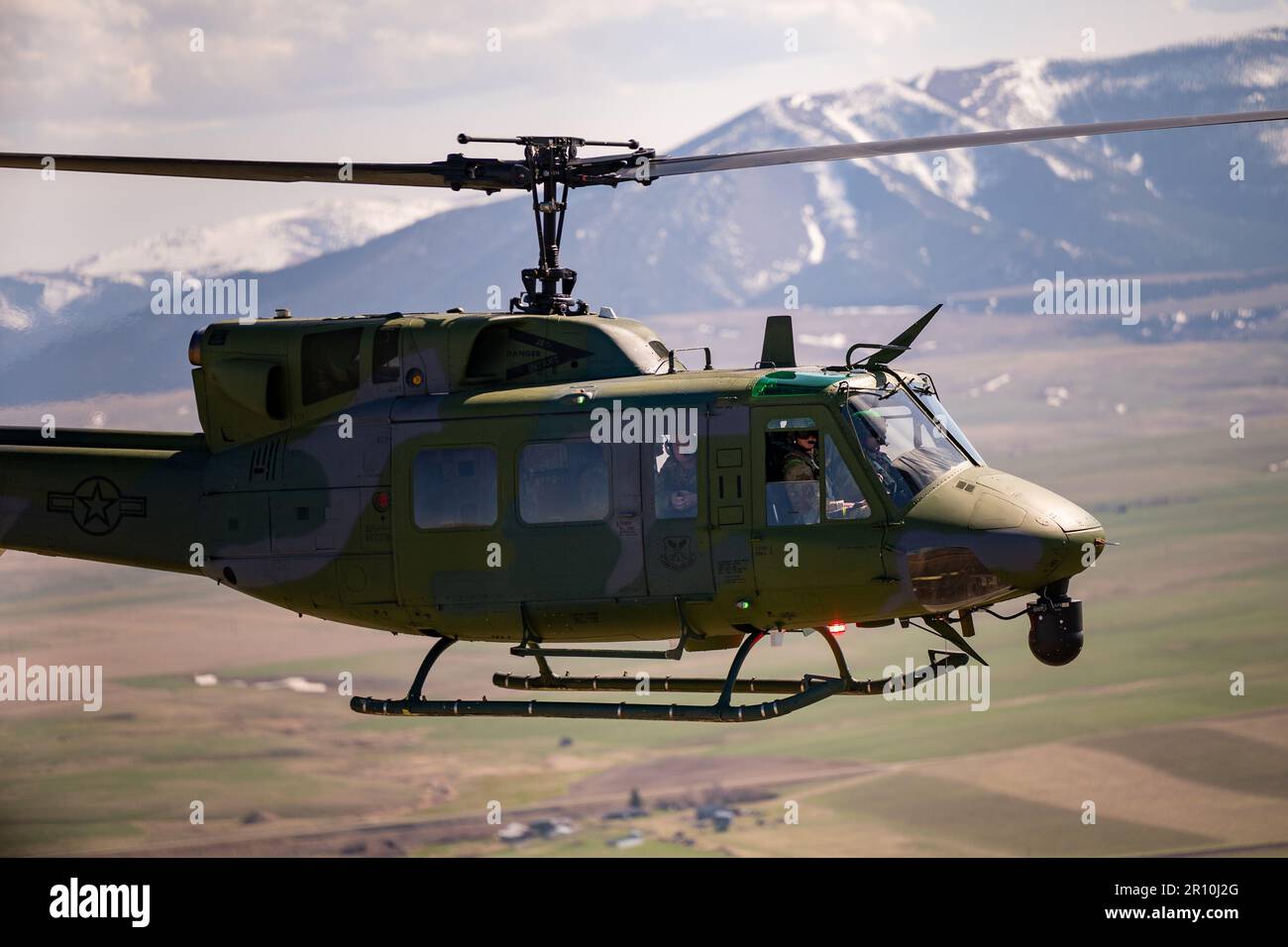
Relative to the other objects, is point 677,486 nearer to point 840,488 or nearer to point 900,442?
point 840,488

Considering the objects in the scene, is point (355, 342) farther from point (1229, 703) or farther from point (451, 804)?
point (1229, 703)

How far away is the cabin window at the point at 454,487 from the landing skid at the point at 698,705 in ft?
4.19

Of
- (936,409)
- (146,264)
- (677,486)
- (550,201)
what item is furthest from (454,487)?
(146,264)

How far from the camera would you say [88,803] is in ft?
416

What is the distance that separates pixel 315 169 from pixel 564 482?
13.0 ft

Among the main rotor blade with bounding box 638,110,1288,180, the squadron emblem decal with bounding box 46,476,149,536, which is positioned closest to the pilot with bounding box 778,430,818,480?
the main rotor blade with bounding box 638,110,1288,180

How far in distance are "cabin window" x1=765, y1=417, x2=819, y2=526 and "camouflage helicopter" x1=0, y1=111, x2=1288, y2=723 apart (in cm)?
2

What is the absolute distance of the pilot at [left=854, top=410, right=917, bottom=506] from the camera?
15180 millimetres

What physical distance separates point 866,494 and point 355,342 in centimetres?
511

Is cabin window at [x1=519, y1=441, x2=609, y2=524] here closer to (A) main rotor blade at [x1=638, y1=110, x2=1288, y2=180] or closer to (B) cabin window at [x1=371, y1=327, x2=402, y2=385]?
(B) cabin window at [x1=371, y1=327, x2=402, y2=385]

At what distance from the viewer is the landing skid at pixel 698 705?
1501 centimetres

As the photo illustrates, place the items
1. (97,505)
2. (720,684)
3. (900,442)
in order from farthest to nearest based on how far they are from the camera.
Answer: (97,505)
(720,684)
(900,442)

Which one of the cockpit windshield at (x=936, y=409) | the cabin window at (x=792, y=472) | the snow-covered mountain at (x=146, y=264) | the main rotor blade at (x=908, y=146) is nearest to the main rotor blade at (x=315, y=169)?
the main rotor blade at (x=908, y=146)

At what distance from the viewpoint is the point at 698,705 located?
15.5 metres
